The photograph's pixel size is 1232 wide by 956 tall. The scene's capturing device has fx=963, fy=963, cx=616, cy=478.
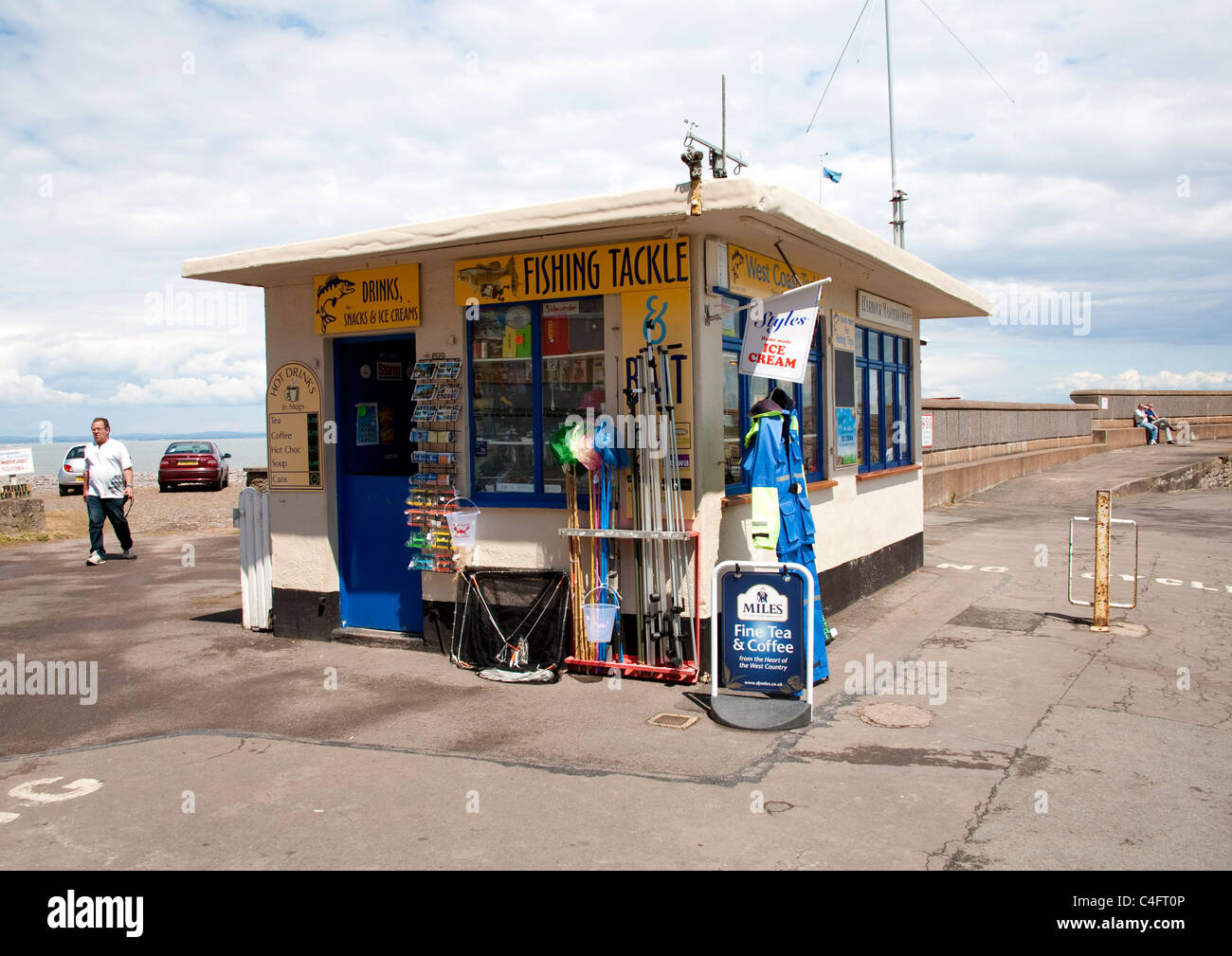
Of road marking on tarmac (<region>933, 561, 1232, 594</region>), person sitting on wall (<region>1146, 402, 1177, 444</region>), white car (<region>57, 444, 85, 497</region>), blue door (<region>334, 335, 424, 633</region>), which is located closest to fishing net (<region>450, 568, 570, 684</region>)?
blue door (<region>334, 335, 424, 633</region>)

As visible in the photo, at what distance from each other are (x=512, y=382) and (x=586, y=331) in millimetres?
821

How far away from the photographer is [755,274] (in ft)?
26.3

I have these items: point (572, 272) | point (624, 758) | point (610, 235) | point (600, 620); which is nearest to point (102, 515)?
point (572, 272)

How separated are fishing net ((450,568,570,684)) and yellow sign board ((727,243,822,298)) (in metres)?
2.72

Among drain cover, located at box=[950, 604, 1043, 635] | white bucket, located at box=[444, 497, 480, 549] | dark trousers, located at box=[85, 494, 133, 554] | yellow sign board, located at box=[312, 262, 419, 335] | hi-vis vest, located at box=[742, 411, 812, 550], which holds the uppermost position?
yellow sign board, located at box=[312, 262, 419, 335]

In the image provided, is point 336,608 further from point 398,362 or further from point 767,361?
point 767,361

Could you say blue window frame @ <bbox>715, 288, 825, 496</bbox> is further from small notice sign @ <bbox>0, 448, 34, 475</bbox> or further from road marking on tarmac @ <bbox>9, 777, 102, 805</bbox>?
small notice sign @ <bbox>0, 448, 34, 475</bbox>

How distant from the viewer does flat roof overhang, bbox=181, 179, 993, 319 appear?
6586 mm

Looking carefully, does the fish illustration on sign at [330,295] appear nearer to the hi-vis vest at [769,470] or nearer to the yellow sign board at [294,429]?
the yellow sign board at [294,429]

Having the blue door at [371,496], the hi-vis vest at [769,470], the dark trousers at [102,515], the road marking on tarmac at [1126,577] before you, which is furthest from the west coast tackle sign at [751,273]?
the dark trousers at [102,515]

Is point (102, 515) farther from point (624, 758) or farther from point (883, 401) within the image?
point (624, 758)

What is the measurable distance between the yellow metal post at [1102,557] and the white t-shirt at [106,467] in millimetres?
12358
